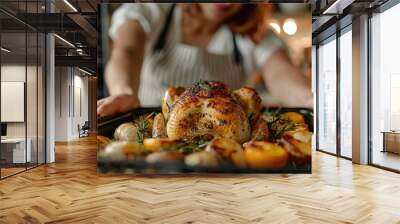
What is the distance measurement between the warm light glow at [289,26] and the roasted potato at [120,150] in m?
2.78

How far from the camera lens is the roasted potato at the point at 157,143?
543cm

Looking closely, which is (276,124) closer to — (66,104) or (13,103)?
(13,103)

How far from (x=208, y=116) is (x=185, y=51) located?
110 centimetres

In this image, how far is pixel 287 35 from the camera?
559 cm

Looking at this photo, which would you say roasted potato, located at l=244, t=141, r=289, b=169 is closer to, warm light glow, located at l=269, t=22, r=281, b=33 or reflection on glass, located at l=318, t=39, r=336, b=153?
warm light glow, located at l=269, t=22, r=281, b=33

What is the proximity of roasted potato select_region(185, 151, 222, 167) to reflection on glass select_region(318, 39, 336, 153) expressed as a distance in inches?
181

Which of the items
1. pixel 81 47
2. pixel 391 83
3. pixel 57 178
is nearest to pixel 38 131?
pixel 57 178

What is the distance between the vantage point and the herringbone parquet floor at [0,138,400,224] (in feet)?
11.9

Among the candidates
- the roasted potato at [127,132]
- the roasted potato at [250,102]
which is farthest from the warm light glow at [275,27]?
the roasted potato at [127,132]

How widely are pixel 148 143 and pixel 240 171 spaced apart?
1391mm

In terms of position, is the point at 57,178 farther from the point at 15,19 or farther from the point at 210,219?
the point at 210,219

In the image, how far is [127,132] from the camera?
5625mm

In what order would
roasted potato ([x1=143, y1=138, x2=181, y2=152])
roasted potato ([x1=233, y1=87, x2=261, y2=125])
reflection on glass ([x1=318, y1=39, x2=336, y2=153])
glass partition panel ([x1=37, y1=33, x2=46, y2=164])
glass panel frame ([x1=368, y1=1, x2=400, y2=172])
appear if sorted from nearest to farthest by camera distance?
1. roasted potato ([x1=143, y1=138, x2=181, y2=152])
2. roasted potato ([x1=233, y1=87, x2=261, y2=125])
3. glass panel frame ([x1=368, y1=1, x2=400, y2=172])
4. glass partition panel ([x1=37, y1=33, x2=46, y2=164])
5. reflection on glass ([x1=318, y1=39, x2=336, y2=153])

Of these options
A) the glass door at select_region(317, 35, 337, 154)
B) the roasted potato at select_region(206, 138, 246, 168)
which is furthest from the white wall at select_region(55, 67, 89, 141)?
the roasted potato at select_region(206, 138, 246, 168)
